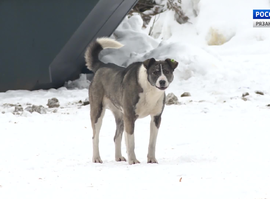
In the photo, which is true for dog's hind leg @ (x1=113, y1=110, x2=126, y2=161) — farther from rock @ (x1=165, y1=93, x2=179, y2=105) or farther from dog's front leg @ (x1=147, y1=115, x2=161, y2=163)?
rock @ (x1=165, y1=93, x2=179, y2=105)

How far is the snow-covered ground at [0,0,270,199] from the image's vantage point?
4.41 meters

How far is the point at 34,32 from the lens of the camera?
1241 centimetres

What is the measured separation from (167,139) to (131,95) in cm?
199

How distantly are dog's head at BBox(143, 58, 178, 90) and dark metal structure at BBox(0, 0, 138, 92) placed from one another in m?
6.70

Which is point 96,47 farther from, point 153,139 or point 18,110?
point 18,110

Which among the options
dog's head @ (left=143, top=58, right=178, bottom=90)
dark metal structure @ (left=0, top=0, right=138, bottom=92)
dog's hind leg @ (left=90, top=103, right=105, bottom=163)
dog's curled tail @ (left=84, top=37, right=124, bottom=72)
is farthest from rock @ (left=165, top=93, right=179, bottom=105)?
dog's head @ (left=143, top=58, right=178, bottom=90)

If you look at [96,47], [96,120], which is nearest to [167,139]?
[96,120]

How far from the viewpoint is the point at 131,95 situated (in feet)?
19.0

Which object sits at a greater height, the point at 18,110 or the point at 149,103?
the point at 149,103

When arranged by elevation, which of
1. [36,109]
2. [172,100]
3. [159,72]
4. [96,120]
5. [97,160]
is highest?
[159,72]

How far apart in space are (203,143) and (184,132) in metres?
0.96

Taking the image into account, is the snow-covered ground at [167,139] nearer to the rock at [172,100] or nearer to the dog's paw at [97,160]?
the dog's paw at [97,160]

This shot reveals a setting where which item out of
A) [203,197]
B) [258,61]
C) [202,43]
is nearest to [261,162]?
[203,197]

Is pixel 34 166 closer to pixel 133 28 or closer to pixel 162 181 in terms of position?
pixel 162 181
